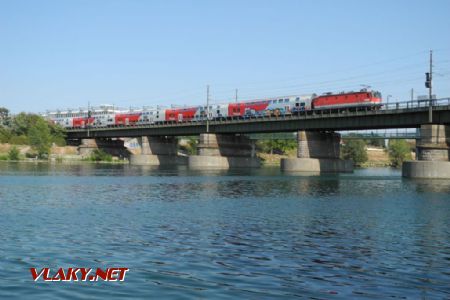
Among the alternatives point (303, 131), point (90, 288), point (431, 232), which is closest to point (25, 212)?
point (90, 288)

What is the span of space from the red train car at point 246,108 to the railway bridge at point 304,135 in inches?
71.5

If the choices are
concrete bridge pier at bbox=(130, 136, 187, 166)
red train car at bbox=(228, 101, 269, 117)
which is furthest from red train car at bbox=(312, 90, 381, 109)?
concrete bridge pier at bbox=(130, 136, 187, 166)

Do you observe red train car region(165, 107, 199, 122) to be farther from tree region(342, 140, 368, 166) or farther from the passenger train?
tree region(342, 140, 368, 166)

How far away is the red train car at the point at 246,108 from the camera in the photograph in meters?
117

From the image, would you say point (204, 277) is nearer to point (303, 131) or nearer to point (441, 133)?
point (441, 133)

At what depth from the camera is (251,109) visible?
4719 inches

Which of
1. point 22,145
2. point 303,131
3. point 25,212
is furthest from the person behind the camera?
point 22,145

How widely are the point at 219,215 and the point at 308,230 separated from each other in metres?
7.16

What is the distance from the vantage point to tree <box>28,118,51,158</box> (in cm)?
15212

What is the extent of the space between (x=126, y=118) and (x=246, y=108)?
46576 millimetres

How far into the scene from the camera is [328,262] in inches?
819

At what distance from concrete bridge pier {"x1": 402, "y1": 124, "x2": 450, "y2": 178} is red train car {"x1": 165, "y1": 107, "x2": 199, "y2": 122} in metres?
61.9

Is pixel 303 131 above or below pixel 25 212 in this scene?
above

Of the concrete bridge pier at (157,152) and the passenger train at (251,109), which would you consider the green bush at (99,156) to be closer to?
the passenger train at (251,109)
